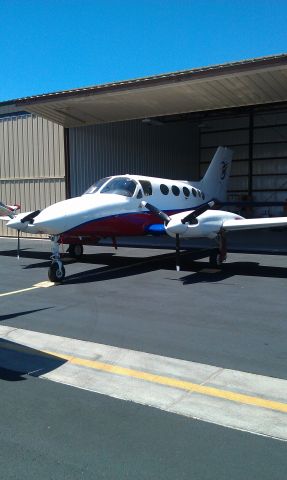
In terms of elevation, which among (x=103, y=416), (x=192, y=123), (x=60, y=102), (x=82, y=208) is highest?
(x=192, y=123)

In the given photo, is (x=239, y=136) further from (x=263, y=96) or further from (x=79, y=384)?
(x=79, y=384)

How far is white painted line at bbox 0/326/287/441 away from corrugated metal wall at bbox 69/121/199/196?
15.9m

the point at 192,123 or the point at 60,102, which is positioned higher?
the point at 192,123

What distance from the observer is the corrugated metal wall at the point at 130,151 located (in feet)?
70.5

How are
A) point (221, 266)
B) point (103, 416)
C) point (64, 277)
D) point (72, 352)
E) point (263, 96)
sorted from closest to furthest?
1. point (103, 416)
2. point (72, 352)
3. point (64, 277)
4. point (221, 266)
5. point (263, 96)

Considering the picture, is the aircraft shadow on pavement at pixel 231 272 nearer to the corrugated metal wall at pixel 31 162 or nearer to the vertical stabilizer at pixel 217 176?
the vertical stabilizer at pixel 217 176

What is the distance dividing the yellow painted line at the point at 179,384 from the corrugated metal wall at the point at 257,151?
28.9 meters

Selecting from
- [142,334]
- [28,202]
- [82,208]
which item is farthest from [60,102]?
[142,334]

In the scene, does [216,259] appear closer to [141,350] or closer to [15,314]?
[15,314]

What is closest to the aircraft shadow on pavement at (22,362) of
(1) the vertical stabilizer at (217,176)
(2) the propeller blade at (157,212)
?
(2) the propeller blade at (157,212)

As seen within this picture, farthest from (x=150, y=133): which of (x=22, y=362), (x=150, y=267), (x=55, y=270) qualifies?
(x=22, y=362)

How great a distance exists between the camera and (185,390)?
15.5 feet

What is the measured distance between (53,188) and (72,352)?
16546mm

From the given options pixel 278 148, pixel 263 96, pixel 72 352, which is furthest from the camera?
pixel 278 148
